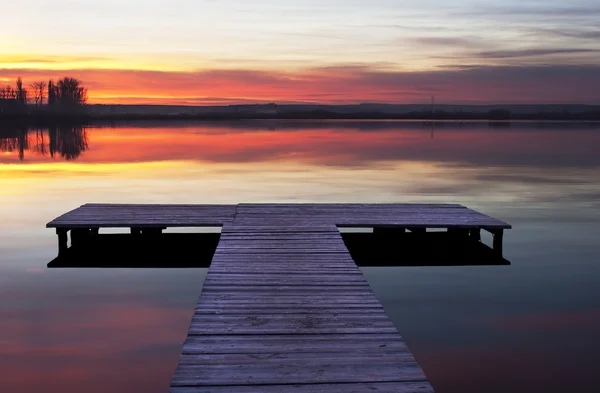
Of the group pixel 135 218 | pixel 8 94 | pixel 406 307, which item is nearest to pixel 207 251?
pixel 135 218

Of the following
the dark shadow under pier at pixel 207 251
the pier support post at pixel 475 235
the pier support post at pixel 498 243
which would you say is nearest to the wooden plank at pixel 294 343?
the dark shadow under pier at pixel 207 251

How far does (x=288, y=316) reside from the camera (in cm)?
620

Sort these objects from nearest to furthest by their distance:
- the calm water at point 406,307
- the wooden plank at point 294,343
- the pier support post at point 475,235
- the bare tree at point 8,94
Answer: the wooden plank at point 294,343
the calm water at point 406,307
the pier support post at point 475,235
the bare tree at point 8,94

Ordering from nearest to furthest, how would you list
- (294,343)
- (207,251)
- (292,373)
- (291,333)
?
(292,373) < (294,343) < (291,333) < (207,251)

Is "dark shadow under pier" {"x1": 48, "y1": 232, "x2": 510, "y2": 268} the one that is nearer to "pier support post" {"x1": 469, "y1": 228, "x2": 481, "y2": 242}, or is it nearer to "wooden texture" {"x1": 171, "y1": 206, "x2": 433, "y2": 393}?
"pier support post" {"x1": 469, "y1": 228, "x2": 481, "y2": 242}

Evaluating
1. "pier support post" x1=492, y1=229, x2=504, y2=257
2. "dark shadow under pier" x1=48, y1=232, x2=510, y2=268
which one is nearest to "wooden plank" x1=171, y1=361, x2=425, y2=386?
"dark shadow under pier" x1=48, y1=232, x2=510, y2=268

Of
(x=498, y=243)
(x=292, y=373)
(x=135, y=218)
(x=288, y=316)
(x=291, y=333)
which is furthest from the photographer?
(x=498, y=243)

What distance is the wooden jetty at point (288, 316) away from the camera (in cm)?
481

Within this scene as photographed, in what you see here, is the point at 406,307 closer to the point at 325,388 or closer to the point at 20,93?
the point at 325,388

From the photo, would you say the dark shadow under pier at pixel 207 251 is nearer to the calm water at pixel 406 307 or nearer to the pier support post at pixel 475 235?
the pier support post at pixel 475 235

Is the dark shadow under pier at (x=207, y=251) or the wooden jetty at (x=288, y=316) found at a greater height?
the wooden jetty at (x=288, y=316)

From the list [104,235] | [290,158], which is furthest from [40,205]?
[290,158]

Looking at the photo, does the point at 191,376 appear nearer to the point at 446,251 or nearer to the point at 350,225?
the point at 350,225

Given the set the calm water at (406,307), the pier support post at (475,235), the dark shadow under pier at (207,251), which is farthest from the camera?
the pier support post at (475,235)
